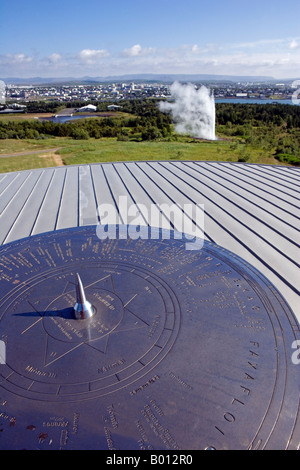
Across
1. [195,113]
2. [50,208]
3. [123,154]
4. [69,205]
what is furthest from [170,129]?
[50,208]

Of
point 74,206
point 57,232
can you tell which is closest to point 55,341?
point 57,232

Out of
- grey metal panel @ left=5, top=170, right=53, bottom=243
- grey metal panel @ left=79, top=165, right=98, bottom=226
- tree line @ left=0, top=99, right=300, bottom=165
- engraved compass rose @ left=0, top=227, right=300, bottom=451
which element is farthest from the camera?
tree line @ left=0, top=99, right=300, bottom=165

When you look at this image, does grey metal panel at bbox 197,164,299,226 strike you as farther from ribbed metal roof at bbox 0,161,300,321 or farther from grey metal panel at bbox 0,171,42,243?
grey metal panel at bbox 0,171,42,243

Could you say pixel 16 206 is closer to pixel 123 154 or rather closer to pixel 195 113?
pixel 123 154

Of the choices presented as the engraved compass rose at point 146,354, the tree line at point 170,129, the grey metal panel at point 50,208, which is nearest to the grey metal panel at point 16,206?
the grey metal panel at point 50,208

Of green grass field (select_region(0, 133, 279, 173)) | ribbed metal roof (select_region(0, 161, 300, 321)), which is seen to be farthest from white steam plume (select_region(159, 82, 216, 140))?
ribbed metal roof (select_region(0, 161, 300, 321))
